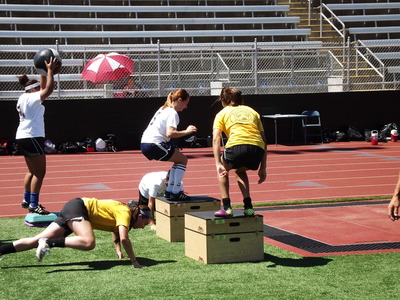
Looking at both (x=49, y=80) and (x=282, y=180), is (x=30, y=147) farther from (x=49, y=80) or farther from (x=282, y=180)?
(x=282, y=180)

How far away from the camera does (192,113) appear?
22.6 meters

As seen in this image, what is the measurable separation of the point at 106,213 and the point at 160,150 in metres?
2.20

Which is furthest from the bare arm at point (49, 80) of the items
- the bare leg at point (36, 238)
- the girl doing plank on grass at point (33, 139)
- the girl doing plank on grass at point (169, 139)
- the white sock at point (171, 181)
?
the bare leg at point (36, 238)

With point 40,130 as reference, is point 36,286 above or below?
below

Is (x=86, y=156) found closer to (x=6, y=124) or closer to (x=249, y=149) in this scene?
(x=6, y=124)

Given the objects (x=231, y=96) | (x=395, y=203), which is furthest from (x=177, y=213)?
(x=395, y=203)

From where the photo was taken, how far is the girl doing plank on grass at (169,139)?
984cm

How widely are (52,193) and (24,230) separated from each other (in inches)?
149

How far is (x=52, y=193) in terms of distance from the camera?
14.1 meters

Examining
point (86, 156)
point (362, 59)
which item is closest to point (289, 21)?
point (362, 59)

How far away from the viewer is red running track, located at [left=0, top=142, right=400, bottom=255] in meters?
10.9

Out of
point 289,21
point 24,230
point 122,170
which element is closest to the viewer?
point 24,230

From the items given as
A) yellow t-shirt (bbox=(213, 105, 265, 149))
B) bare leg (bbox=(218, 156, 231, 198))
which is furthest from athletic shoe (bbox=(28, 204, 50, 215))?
yellow t-shirt (bbox=(213, 105, 265, 149))

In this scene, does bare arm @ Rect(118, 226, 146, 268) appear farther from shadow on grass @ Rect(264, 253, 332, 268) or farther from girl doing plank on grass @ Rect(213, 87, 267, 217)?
shadow on grass @ Rect(264, 253, 332, 268)
